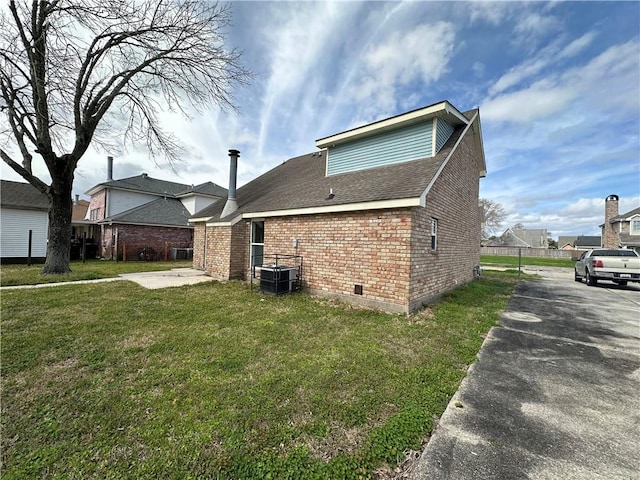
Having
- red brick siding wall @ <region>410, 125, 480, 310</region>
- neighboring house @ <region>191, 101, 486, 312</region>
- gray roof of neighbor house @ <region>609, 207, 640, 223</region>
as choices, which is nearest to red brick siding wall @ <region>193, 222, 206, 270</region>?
neighboring house @ <region>191, 101, 486, 312</region>

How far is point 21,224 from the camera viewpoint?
52.6 ft

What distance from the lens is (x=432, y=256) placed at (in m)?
6.94

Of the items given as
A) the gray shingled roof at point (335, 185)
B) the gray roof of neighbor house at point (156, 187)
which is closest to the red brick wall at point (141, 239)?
the gray roof of neighbor house at point (156, 187)

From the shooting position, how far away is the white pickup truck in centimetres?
1053

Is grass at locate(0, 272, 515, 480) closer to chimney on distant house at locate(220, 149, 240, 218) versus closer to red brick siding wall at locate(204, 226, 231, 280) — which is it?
red brick siding wall at locate(204, 226, 231, 280)

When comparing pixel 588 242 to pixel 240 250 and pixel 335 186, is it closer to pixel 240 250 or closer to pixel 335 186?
pixel 335 186

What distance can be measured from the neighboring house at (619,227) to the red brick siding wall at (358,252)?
40.0 meters

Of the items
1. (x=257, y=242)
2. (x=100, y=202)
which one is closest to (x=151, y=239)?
(x=100, y=202)

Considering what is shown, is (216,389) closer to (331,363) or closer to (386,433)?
(331,363)

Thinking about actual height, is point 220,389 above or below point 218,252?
below

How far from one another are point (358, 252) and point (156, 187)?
2395 cm

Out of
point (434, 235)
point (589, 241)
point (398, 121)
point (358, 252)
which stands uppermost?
point (398, 121)

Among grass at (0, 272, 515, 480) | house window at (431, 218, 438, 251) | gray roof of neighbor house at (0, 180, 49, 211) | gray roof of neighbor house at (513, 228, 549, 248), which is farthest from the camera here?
gray roof of neighbor house at (513, 228, 549, 248)

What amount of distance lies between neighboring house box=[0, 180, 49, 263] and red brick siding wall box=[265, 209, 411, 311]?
17599mm
